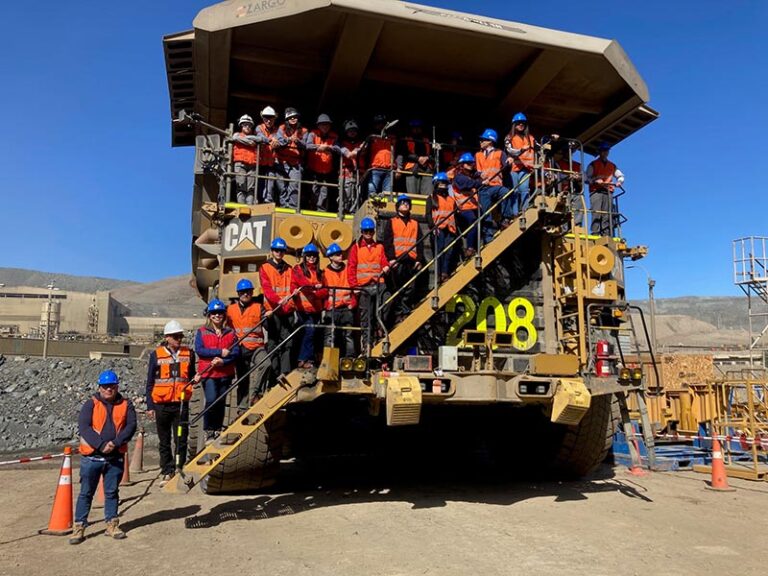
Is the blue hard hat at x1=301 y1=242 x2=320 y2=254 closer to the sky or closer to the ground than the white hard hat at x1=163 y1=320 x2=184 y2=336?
closer to the sky

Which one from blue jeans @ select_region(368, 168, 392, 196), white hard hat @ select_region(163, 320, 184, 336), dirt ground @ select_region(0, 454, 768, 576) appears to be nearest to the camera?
dirt ground @ select_region(0, 454, 768, 576)

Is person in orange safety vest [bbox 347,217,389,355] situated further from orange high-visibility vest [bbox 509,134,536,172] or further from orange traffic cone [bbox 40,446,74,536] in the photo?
orange traffic cone [bbox 40,446,74,536]

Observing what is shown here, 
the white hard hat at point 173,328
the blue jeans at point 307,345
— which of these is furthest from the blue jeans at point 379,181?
the white hard hat at point 173,328

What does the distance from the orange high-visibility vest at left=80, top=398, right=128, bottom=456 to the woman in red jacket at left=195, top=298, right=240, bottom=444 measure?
96cm

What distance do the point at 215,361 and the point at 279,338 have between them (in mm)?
694

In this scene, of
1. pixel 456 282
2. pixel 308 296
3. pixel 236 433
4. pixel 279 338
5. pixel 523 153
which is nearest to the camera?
pixel 236 433

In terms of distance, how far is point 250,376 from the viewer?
6480mm

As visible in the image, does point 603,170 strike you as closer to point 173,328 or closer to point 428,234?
point 428,234

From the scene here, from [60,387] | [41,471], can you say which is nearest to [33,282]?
[60,387]

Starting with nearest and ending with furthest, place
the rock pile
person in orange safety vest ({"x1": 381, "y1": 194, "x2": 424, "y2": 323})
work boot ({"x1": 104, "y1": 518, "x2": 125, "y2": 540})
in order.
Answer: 1. work boot ({"x1": 104, "y1": 518, "x2": 125, "y2": 540})
2. person in orange safety vest ({"x1": 381, "y1": 194, "x2": 424, "y2": 323})
3. the rock pile

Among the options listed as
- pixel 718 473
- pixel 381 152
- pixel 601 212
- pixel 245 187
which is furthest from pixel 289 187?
pixel 718 473

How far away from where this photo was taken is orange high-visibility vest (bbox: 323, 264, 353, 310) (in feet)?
21.4

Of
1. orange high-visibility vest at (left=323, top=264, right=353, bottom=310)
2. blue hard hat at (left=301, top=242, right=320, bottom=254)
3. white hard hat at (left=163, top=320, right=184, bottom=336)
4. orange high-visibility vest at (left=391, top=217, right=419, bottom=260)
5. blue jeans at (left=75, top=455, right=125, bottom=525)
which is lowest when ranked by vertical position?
blue jeans at (left=75, top=455, right=125, bottom=525)

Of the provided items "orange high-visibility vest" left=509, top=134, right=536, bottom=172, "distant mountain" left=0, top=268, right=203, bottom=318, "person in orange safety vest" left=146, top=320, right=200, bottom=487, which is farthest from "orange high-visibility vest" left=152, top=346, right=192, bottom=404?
"distant mountain" left=0, top=268, right=203, bottom=318
